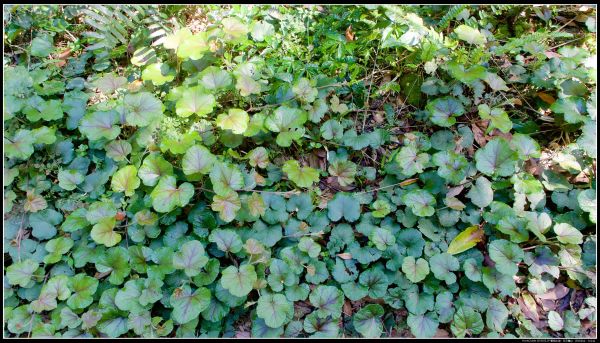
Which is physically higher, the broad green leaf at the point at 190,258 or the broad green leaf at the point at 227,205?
the broad green leaf at the point at 227,205

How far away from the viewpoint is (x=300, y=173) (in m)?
2.77

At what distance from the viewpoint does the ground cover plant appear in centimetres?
249

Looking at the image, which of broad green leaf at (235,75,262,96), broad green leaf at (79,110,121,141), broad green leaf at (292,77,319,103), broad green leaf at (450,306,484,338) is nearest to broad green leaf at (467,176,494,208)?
broad green leaf at (450,306,484,338)

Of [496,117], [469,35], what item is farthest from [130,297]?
[469,35]

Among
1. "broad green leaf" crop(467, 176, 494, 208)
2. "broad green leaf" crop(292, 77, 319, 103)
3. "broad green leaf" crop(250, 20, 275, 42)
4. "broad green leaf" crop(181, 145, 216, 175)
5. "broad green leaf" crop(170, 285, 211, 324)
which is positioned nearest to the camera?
"broad green leaf" crop(170, 285, 211, 324)

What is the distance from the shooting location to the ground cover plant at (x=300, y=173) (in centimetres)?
249

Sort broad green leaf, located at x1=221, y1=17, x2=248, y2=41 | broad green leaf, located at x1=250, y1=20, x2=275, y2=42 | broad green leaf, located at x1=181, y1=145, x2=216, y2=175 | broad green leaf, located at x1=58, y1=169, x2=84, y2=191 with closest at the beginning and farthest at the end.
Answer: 1. broad green leaf, located at x1=181, y1=145, x2=216, y2=175
2. broad green leaf, located at x1=58, y1=169, x2=84, y2=191
3. broad green leaf, located at x1=221, y1=17, x2=248, y2=41
4. broad green leaf, located at x1=250, y1=20, x2=275, y2=42

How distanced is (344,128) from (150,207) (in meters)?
1.39

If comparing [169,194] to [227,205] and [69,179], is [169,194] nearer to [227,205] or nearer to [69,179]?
[227,205]

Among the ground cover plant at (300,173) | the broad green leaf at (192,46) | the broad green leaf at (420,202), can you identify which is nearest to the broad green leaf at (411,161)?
the ground cover plant at (300,173)

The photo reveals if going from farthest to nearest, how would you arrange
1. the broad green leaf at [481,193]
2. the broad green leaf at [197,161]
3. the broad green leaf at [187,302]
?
the broad green leaf at [481,193] → the broad green leaf at [197,161] → the broad green leaf at [187,302]

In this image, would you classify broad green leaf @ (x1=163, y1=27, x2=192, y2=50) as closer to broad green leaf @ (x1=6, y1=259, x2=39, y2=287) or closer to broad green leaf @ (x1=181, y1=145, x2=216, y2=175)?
broad green leaf @ (x1=181, y1=145, x2=216, y2=175)

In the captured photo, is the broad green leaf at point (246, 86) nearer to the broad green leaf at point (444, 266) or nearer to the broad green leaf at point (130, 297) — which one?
the broad green leaf at point (130, 297)

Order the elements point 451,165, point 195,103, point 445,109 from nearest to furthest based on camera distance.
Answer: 1. point 451,165
2. point 195,103
3. point 445,109
